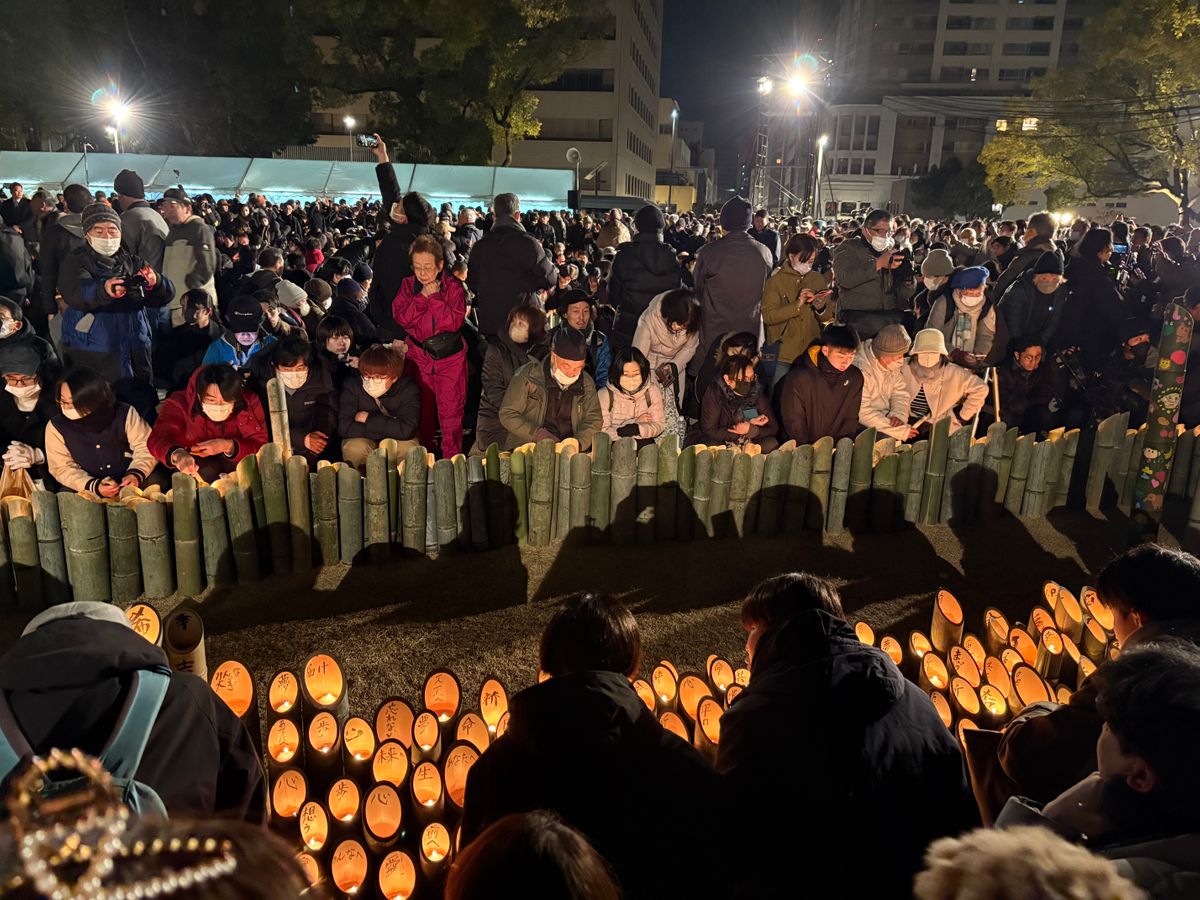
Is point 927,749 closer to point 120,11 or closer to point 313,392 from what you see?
point 313,392

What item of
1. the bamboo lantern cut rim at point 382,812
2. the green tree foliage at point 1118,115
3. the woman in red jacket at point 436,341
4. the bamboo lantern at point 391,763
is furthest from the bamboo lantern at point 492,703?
the green tree foliage at point 1118,115

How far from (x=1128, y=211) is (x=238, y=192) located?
38807 millimetres

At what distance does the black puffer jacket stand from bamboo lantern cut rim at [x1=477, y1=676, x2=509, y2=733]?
4.61m

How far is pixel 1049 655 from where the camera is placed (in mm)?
3623

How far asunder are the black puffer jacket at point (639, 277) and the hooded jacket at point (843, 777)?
5.28 metres

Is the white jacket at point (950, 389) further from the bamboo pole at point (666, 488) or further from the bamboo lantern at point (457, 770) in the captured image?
the bamboo lantern at point (457, 770)

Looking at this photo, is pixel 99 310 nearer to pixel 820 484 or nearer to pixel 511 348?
pixel 511 348

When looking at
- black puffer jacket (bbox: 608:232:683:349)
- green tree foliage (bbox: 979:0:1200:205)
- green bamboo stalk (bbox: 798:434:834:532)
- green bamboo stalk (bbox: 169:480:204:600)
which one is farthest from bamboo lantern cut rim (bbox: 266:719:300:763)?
green tree foliage (bbox: 979:0:1200:205)

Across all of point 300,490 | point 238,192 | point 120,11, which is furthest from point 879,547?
point 120,11

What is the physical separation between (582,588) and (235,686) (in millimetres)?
2223

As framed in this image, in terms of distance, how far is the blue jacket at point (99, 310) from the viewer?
607 centimetres

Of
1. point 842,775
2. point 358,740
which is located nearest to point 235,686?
point 358,740

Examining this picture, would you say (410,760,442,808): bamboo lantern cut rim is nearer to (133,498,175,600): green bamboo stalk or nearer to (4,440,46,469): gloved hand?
(133,498,175,600): green bamboo stalk

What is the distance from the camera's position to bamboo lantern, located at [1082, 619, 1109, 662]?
A: 3.75 meters
